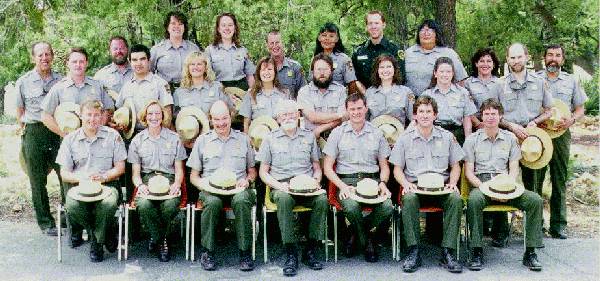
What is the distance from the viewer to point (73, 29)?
24.0 feet

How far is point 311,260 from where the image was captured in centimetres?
614

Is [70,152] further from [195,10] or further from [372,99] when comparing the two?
[372,99]

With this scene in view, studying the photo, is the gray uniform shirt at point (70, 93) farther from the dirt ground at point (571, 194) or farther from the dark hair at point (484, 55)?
the dark hair at point (484, 55)

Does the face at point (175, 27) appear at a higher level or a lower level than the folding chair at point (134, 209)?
higher

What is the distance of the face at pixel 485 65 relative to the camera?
7.08 m

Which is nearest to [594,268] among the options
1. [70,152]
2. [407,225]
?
[407,225]

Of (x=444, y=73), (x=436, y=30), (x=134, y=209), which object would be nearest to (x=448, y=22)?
(x=436, y=30)

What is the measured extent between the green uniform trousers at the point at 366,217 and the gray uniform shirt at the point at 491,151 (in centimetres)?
90

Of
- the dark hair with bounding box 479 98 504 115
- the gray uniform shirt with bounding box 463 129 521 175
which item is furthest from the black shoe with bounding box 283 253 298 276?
the dark hair with bounding box 479 98 504 115

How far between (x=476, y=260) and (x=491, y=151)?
100cm

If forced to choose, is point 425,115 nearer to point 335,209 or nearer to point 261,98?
point 335,209

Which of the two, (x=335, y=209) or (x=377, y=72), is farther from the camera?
(x=377, y=72)

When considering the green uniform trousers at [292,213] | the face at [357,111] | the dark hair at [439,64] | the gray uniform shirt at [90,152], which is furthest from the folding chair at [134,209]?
the dark hair at [439,64]

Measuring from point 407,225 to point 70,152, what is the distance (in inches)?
119
